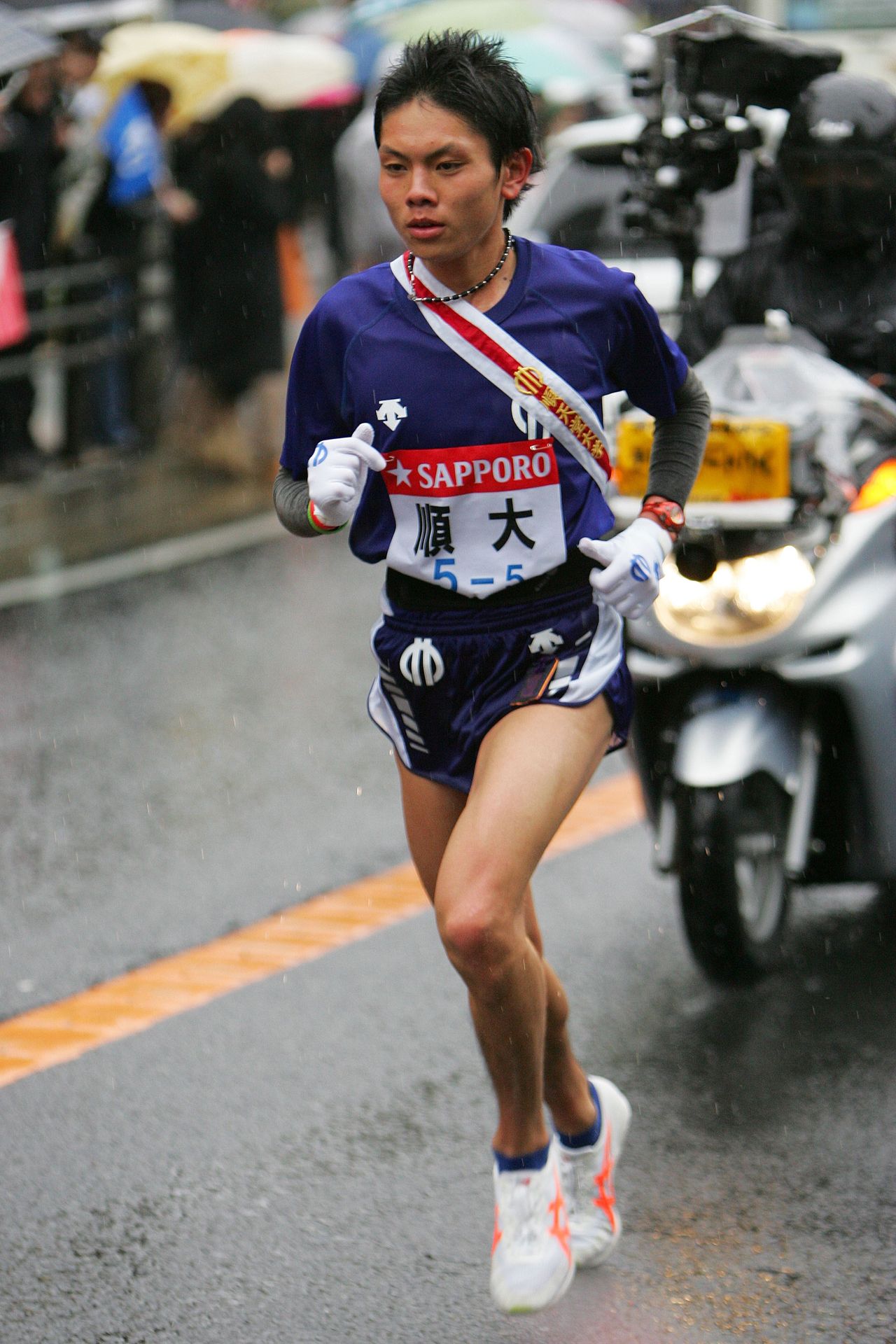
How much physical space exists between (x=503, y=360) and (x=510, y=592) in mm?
394

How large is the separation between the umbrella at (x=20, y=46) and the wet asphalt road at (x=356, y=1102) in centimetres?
421

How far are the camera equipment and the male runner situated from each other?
1934mm

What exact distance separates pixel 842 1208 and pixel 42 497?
27.3 ft

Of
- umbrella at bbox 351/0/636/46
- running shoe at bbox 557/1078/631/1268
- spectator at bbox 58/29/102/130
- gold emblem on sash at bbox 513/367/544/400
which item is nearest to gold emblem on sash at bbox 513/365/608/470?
gold emblem on sash at bbox 513/367/544/400

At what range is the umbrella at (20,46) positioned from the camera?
1007 cm

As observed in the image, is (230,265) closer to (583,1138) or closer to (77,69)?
(77,69)

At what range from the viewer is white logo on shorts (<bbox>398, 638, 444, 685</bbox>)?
3.63 meters

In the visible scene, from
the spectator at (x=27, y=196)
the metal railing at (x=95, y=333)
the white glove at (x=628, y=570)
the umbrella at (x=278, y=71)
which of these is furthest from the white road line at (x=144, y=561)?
the white glove at (x=628, y=570)

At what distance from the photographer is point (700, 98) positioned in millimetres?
5445

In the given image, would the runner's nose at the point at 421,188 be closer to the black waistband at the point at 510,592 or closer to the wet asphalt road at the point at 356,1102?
the black waistband at the point at 510,592

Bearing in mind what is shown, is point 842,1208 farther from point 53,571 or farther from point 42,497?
point 42,497

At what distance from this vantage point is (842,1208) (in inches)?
156

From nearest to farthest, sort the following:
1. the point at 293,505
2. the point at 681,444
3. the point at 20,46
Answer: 1. the point at 293,505
2. the point at 681,444
3. the point at 20,46

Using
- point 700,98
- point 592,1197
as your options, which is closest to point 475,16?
point 700,98
